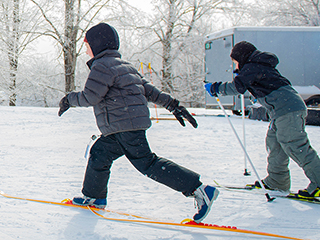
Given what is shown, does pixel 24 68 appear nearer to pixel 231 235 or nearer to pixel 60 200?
pixel 60 200

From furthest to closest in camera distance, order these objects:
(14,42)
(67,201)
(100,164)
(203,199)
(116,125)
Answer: (14,42) → (67,201) → (100,164) → (116,125) → (203,199)

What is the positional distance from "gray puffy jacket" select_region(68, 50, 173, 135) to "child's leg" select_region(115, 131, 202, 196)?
80mm

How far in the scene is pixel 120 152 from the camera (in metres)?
2.44

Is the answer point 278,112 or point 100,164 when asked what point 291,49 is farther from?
point 100,164

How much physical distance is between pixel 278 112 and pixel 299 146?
14.1 inches

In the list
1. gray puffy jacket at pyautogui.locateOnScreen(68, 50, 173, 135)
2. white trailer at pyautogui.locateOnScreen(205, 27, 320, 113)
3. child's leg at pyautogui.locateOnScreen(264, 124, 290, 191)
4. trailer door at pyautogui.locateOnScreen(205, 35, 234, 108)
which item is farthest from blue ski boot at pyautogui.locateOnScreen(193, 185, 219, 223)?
trailer door at pyautogui.locateOnScreen(205, 35, 234, 108)

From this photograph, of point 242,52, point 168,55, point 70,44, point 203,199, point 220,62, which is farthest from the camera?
point 168,55

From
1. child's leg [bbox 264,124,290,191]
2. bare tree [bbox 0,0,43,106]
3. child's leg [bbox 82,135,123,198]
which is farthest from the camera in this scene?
bare tree [bbox 0,0,43,106]

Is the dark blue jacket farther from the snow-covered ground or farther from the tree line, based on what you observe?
the tree line

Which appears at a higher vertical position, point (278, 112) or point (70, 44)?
point (70, 44)

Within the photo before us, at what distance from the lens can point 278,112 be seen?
2922 millimetres

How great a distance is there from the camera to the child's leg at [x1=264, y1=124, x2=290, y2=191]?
306 cm

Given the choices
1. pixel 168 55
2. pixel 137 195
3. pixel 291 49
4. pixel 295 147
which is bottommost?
pixel 137 195

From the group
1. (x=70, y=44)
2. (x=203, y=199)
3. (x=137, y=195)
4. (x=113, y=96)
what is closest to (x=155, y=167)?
(x=203, y=199)
